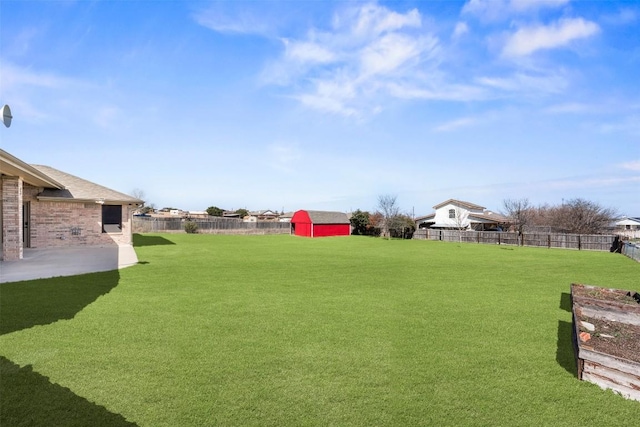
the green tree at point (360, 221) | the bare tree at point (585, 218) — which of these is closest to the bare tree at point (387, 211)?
the green tree at point (360, 221)

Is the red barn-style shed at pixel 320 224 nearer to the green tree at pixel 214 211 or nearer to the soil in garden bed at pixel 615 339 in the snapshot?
the green tree at pixel 214 211

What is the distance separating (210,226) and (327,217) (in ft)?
48.0

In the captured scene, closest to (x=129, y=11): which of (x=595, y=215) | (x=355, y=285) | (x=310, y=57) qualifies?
(x=310, y=57)

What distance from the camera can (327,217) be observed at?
1687 inches

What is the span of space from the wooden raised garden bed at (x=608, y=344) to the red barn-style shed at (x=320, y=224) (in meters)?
34.1

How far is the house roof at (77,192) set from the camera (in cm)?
1756

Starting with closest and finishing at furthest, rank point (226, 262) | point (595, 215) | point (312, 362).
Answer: point (312, 362), point (226, 262), point (595, 215)

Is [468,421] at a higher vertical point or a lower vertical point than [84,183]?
lower

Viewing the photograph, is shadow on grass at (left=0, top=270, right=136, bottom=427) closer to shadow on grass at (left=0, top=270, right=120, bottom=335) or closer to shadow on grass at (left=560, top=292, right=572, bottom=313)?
shadow on grass at (left=0, top=270, right=120, bottom=335)

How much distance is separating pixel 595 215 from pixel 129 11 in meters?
41.7

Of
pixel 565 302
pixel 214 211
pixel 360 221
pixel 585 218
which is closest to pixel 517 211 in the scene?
pixel 585 218

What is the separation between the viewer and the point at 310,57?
1424 cm

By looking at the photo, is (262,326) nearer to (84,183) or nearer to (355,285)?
(355,285)

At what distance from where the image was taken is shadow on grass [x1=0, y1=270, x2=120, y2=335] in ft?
19.0
